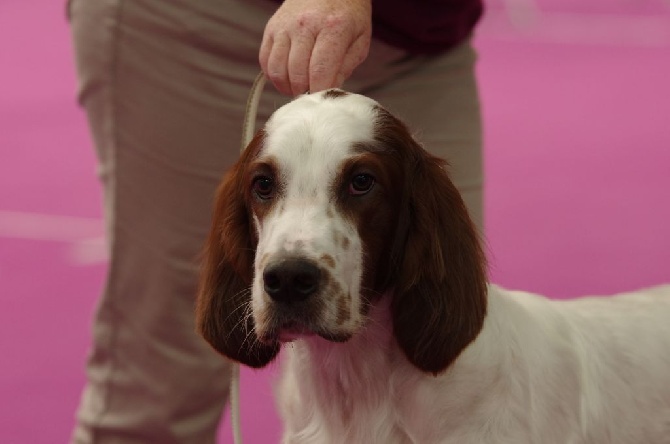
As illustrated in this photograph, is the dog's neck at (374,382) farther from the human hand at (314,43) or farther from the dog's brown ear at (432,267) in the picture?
the human hand at (314,43)

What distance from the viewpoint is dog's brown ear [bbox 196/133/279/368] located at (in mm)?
2268

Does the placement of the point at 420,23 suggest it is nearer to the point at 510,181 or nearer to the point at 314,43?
the point at 314,43

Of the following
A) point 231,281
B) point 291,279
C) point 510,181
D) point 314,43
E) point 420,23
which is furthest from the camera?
point 510,181

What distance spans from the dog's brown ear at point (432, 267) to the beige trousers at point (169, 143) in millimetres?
560

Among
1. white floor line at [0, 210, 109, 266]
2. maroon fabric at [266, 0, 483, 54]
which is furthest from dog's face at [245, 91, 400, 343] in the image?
white floor line at [0, 210, 109, 266]

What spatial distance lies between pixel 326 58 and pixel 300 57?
0.15ft

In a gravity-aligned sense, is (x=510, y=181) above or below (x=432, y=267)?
below

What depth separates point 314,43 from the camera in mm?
2199

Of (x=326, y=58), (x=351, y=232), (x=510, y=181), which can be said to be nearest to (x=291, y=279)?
(x=351, y=232)

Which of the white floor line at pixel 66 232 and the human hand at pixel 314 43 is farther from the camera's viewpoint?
the white floor line at pixel 66 232

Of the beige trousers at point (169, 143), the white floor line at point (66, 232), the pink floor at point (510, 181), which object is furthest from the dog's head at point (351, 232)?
the white floor line at point (66, 232)

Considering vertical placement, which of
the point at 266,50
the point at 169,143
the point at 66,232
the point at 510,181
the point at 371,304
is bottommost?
the point at 66,232

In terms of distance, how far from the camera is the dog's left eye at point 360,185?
2115mm

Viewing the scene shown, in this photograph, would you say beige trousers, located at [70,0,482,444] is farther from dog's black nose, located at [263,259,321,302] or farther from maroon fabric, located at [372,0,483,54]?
dog's black nose, located at [263,259,321,302]
